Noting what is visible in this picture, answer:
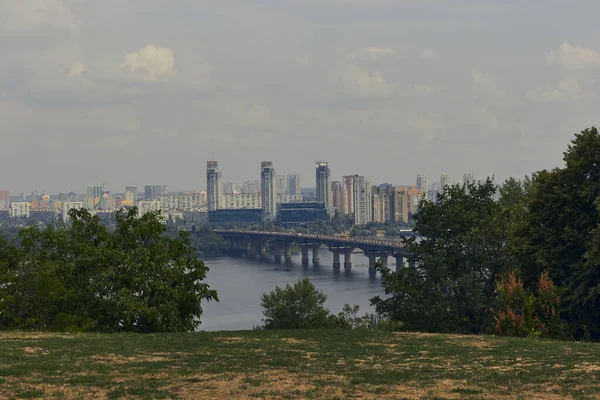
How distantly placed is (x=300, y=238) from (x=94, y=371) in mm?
127461

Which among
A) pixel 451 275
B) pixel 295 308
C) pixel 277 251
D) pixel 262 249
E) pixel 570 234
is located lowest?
pixel 277 251

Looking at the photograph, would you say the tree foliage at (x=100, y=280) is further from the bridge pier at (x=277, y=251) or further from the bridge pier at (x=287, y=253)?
the bridge pier at (x=277, y=251)

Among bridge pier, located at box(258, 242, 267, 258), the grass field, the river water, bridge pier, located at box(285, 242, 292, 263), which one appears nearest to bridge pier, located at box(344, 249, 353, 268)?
the river water

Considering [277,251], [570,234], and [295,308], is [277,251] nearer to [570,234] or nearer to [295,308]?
[295,308]

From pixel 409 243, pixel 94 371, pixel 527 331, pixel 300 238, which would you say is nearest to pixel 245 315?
pixel 409 243

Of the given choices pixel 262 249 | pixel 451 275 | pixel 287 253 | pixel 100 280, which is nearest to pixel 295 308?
pixel 451 275

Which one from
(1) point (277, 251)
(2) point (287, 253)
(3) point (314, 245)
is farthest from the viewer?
(1) point (277, 251)

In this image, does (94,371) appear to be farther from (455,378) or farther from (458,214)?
(458,214)

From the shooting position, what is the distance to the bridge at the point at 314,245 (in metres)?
118

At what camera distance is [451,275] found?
2916 centimetres

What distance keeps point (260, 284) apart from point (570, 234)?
7170 centimetres

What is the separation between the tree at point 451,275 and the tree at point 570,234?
2342mm

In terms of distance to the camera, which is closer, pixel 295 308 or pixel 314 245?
pixel 295 308

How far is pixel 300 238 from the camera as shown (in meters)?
141
